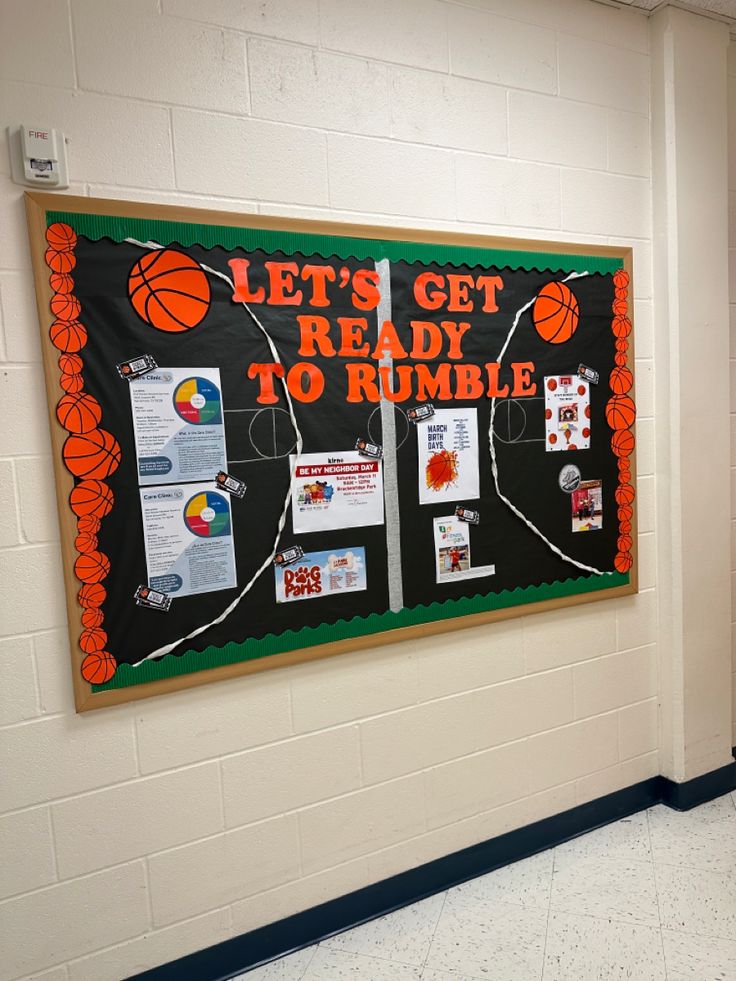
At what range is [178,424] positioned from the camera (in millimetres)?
1725

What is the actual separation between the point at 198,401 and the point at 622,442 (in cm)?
148

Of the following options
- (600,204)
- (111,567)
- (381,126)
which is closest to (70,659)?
(111,567)

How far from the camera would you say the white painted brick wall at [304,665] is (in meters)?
1.60

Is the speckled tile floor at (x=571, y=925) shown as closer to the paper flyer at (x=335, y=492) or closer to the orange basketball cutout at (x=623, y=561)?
the orange basketball cutout at (x=623, y=561)

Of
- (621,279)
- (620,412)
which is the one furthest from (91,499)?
(621,279)

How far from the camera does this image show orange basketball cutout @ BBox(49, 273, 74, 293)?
1574 mm

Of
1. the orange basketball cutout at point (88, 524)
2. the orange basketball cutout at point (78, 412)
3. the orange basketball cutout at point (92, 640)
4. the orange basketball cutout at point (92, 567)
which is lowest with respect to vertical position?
the orange basketball cutout at point (92, 640)

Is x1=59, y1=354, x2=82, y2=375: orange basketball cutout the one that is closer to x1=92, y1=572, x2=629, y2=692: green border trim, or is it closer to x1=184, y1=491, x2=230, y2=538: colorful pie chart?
x1=184, y1=491, x2=230, y2=538: colorful pie chart

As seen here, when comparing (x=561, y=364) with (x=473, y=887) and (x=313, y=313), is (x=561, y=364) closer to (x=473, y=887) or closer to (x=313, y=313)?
(x=313, y=313)

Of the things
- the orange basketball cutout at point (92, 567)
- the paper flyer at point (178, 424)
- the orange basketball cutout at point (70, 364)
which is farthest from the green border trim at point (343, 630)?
the orange basketball cutout at point (70, 364)

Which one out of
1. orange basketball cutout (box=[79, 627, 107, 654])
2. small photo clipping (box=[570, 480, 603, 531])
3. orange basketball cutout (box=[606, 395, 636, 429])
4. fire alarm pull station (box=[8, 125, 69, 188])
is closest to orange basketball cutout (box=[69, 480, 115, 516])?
orange basketball cutout (box=[79, 627, 107, 654])

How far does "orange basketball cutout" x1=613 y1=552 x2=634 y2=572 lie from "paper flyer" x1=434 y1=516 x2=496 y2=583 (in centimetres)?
60

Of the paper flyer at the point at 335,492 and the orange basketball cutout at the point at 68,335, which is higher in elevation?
the orange basketball cutout at the point at 68,335

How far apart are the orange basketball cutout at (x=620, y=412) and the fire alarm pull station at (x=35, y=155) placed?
1791 millimetres
